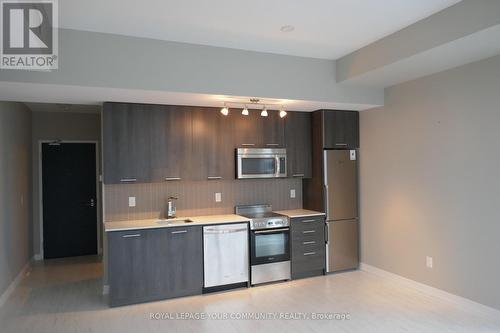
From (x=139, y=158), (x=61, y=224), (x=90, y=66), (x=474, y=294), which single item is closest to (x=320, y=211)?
(x=474, y=294)

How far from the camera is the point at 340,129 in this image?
5117 millimetres

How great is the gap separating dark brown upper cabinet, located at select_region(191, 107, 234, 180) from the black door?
2.84 m

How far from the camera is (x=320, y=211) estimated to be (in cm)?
507


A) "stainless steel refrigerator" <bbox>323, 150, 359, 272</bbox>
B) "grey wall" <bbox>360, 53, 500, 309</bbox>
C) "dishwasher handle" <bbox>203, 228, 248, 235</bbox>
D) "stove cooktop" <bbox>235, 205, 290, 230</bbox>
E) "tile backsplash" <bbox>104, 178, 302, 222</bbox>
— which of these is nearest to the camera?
"grey wall" <bbox>360, 53, 500, 309</bbox>

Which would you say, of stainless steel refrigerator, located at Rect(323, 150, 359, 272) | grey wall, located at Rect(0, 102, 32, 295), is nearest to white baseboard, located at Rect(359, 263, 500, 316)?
stainless steel refrigerator, located at Rect(323, 150, 359, 272)

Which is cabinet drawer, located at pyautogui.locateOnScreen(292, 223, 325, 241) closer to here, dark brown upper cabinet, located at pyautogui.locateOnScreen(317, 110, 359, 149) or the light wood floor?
the light wood floor

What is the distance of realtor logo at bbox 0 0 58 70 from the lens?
2.84 metres

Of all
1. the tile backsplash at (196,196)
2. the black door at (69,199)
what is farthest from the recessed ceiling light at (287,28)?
the black door at (69,199)

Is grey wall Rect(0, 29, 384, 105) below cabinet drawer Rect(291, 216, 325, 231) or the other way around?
the other way around

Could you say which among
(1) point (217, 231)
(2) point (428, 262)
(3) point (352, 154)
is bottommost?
(2) point (428, 262)

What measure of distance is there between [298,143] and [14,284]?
4193mm

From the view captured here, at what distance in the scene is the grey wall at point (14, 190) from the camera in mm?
4195

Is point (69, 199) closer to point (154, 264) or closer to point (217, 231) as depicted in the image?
point (154, 264)

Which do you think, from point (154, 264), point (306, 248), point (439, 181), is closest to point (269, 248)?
point (306, 248)
